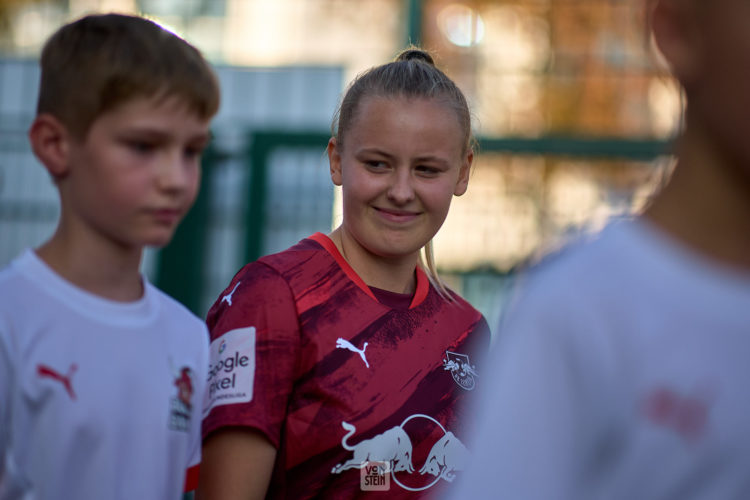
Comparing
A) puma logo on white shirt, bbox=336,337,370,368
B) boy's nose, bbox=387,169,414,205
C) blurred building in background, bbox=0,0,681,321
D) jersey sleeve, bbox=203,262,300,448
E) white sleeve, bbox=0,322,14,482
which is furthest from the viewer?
blurred building in background, bbox=0,0,681,321

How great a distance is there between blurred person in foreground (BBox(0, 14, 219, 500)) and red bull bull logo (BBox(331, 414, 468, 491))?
0.53m

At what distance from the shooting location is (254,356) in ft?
7.55

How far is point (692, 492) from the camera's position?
102cm

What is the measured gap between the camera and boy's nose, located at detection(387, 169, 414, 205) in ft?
8.27

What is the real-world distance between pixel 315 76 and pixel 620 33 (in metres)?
3.57

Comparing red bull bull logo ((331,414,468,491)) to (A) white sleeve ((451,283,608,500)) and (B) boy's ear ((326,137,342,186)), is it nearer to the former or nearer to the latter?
(B) boy's ear ((326,137,342,186))

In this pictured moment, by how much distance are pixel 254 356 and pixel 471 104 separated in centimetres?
121

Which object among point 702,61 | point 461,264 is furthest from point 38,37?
point 702,61

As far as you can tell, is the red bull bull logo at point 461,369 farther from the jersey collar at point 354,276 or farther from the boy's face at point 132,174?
the boy's face at point 132,174

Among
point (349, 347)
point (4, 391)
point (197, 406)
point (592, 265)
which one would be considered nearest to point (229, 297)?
point (349, 347)

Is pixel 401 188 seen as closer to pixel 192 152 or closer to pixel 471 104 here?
pixel 471 104

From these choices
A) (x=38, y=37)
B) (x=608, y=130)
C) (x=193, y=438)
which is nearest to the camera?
(x=193, y=438)

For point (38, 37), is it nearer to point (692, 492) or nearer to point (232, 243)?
point (232, 243)

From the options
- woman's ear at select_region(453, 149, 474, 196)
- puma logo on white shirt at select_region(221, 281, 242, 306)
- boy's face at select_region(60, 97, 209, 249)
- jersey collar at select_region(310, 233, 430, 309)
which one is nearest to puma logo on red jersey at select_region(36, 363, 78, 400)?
boy's face at select_region(60, 97, 209, 249)
